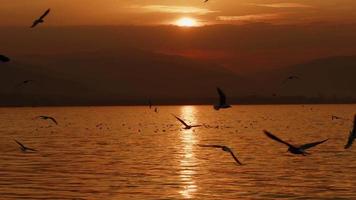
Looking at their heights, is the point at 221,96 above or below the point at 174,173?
above

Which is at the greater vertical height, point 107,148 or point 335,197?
point 107,148

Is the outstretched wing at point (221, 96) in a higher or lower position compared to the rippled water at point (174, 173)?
higher

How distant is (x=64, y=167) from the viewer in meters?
53.3

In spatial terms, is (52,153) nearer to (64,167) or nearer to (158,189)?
(64,167)

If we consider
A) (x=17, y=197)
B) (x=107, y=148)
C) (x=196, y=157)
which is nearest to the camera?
(x=17, y=197)

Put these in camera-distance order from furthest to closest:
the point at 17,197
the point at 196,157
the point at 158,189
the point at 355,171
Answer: the point at 196,157
the point at 355,171
the point at 158,189
the point at 17,197

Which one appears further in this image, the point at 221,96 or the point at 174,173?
the point at 174,173

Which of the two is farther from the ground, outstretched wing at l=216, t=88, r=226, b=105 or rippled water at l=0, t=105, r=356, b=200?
outstretched wing at l=216, t=88, r=226, b=105

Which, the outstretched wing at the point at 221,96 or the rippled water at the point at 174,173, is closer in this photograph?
the rippled water at the point at 174,173

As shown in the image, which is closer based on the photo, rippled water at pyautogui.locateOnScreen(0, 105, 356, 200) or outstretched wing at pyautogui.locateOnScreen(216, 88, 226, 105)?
rippled water at pyautogui.locateOnScreen(0, 105, 356, 200)

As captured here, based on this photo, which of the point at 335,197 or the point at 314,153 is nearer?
the point at 335,197

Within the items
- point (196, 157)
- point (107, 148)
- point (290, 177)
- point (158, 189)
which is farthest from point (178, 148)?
point (158, 189)

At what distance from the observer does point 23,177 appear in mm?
46188

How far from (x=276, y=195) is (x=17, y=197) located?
41.1ft
